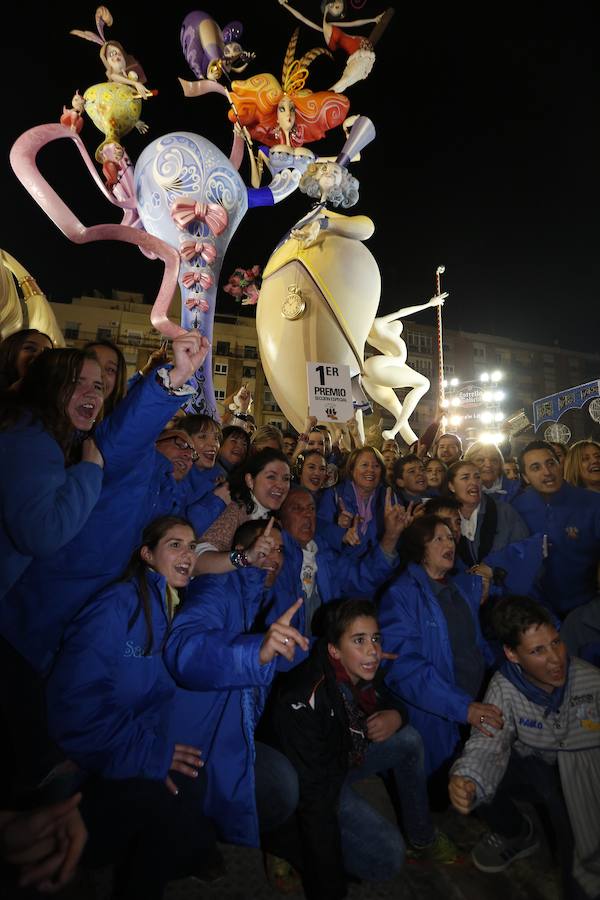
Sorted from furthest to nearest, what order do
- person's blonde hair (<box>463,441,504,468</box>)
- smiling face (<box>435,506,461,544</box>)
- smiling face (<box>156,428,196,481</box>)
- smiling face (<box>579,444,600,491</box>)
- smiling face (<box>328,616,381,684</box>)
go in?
person's blonde hair (<box>463,441,504,468</box>)
smiling face (<box>579,444,600,491</box>)
smiling face (<box>435,506,461,544</box>)
smiling face (<box>156,428,196,481</box>)
smiling face (<box>328,616,381,684</box>)

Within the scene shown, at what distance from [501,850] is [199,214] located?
7168 mm

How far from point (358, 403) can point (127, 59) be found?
596cm

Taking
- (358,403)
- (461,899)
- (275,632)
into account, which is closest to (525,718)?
(461,899)

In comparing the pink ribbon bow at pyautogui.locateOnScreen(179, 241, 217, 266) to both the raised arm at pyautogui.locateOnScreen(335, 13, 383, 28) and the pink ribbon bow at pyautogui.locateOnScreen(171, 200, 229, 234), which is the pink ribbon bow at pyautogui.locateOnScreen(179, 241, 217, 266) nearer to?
the pink ribbon bow at pyautogui.locateOnScreen(171, 200, 229, 234)

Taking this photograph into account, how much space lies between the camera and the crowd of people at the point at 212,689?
1.71 meters

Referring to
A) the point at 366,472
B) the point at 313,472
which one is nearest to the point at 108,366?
the point at 313,472

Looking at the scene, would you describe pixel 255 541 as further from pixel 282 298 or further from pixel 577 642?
pixel 282 298

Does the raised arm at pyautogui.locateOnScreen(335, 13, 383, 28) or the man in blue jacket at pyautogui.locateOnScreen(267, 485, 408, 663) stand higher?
the raised arm at pyautogui.locateOnScreen(335, 13, 383, 28)

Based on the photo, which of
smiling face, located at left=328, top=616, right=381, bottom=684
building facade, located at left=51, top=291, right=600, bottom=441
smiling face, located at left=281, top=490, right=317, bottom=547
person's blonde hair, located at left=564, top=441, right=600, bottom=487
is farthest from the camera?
building facade, located at left=51, top=291, right=600, bottom=441

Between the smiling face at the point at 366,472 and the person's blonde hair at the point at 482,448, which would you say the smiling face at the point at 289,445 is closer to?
the smiling face at the point at 366,472

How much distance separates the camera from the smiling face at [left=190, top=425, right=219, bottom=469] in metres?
3.56

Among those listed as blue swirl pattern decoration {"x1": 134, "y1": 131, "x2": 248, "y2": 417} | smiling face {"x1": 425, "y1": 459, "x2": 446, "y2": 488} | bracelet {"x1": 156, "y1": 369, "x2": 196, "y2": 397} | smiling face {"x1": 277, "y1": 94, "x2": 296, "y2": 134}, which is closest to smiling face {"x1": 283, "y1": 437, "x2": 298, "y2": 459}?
blue swirl pattern decoration {"x1": 134, "y1": 131, "x2": 248, "y2": 417}

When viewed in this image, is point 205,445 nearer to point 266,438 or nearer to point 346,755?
point 266,438

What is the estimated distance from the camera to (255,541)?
8.18ft
